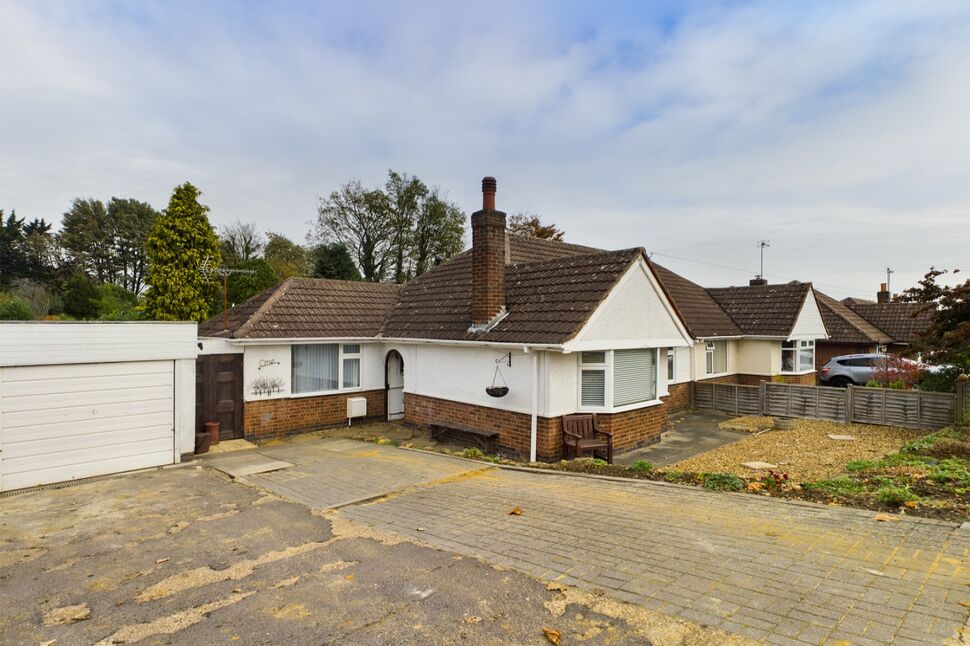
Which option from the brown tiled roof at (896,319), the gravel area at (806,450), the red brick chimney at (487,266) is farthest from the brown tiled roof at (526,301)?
the brown tiled roof at (896,319)

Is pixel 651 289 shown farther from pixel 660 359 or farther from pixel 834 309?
pixel 834 309

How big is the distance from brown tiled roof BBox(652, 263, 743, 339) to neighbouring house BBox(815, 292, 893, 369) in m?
7.44

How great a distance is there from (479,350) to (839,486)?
7310 millimetres

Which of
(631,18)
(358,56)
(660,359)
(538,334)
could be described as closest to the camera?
(631,18)

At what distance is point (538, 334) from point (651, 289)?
365 centimetres

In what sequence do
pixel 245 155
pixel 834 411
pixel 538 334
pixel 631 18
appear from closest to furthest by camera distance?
pixel 631 18 < pixel 538 334 < pixel 834 411 < pixel 245 155

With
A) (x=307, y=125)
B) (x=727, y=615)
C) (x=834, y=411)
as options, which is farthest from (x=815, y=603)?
(x=307, y=125)

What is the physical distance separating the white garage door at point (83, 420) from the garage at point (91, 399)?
0.04ft

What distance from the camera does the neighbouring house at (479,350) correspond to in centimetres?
1114

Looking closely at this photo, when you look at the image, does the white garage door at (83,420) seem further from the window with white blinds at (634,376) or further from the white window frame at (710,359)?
the white window frame at (710,359)

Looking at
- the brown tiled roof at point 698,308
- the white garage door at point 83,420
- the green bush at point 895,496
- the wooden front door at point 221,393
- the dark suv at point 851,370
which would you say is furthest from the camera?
the dark suv at point 851,370

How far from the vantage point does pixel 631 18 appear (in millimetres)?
9859

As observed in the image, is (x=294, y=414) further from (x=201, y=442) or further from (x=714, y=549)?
(x=714, y=549)

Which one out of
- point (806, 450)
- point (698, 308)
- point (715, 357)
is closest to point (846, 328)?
point (715, 357)
